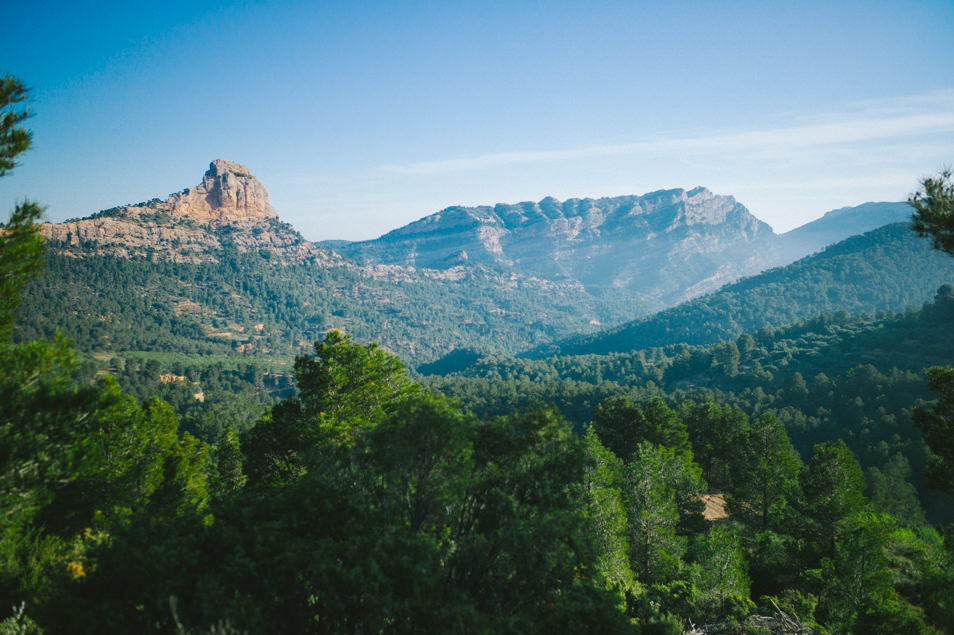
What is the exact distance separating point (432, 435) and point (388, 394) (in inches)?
472

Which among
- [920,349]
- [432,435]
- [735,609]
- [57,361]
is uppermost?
[57,361]

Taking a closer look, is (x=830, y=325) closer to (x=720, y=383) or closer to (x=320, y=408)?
(x=720, y=383)

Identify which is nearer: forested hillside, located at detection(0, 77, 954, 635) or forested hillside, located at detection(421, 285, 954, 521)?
forested hillside, located at detection(0, 77, 954, 635)

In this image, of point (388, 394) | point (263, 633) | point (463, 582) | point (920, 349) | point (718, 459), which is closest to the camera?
point (263, 633)

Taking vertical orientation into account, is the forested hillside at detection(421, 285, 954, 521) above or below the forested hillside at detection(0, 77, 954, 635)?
below

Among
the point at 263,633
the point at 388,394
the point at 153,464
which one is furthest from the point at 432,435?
the point at 153,464

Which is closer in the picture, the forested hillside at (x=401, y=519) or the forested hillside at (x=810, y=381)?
the forested hillside at (x=401, y=519)

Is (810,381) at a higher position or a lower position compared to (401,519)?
lower

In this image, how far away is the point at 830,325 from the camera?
438 ft

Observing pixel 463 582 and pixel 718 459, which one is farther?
pixel 718 459

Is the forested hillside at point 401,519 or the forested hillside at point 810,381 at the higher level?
the forested hillside at point 401,519

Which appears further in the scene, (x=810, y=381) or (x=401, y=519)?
(x=810, y=381)

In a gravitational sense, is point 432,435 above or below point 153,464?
above

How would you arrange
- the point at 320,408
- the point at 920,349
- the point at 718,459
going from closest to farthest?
the point at 320,408 → the point at 718,459 → the point at 920,349
